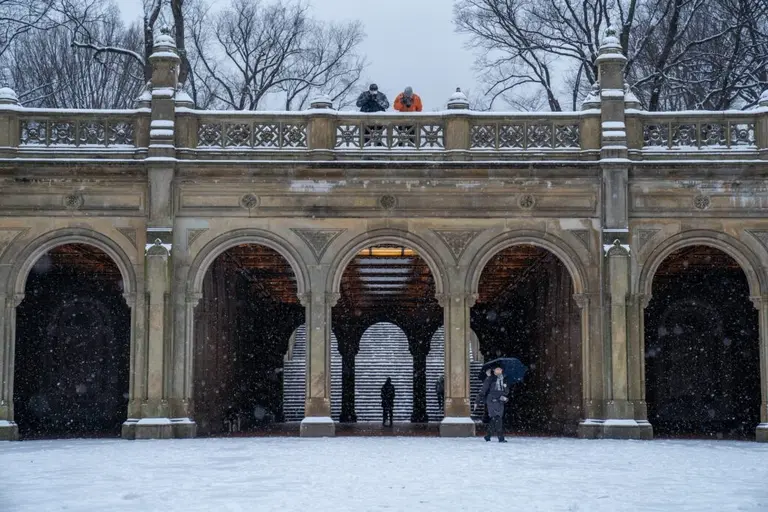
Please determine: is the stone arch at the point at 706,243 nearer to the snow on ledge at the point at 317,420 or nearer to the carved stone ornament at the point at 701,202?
the carved stone ornament at the point at 701,202

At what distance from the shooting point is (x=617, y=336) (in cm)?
2303

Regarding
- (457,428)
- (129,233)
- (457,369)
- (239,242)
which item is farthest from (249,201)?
(457,428)

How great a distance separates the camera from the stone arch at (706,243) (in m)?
23.2

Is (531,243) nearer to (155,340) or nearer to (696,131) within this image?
(696,131)

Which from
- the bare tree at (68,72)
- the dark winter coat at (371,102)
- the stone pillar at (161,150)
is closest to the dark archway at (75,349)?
the stone pillar at (161,150)

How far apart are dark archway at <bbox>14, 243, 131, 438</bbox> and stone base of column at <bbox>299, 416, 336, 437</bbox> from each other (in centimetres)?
602

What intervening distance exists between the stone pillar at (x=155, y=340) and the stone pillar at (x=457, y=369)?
5.04m

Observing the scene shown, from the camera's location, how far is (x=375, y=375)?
4325 cm

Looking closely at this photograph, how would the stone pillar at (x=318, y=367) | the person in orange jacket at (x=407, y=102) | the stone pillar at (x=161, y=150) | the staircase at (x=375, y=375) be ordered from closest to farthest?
the stone pillar at (x=318, y=367)
the stone pillar at (x=161, y=150)
the person in orange jacket at (x=407, y=102)
the staircase at (x=375, y=375)

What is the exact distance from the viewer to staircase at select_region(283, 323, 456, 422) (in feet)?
128

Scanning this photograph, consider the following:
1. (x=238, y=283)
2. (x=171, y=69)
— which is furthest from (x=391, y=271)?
(x=171, y=69)

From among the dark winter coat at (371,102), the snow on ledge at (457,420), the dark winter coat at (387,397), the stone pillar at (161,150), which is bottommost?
Result: the snow on ledge at (457,420)

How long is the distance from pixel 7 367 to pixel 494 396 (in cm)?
876

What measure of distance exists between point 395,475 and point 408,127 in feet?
34.3
